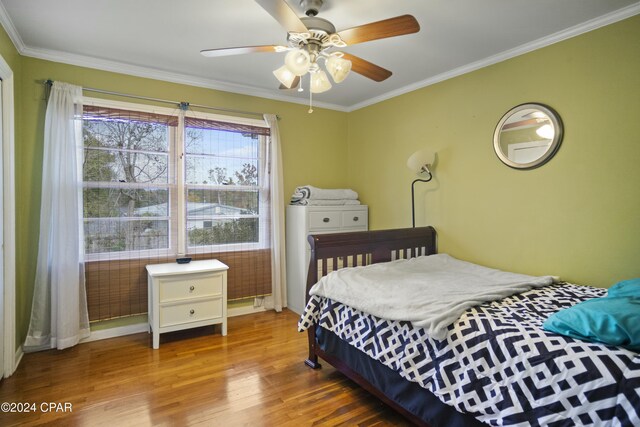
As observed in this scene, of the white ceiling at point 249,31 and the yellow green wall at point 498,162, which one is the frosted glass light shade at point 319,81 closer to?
the white ceiling at point 249,31

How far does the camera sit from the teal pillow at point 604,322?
1.31 meters

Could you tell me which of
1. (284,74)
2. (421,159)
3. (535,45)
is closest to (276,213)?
(421,159)

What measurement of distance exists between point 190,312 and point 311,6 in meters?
2.51

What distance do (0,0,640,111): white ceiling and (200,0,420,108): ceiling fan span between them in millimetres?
284

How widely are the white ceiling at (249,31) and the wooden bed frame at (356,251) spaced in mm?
1467

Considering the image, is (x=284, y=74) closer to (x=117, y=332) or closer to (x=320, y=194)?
(x=320, y=194)

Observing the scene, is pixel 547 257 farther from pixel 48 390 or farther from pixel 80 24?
pixel 80 24

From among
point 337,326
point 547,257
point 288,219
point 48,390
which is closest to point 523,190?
point 547,257

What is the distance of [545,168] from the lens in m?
2.55

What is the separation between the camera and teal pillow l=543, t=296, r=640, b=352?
4.28ft

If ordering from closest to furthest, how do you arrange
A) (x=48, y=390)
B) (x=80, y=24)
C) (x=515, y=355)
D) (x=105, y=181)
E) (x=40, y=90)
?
(x=515, y=355) → (x=48, y=390) → (x=80, y=24) → (x=40, y=90) → (x=105, y=181)

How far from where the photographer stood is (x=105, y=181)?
9.82 ft

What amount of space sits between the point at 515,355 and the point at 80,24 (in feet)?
10.5

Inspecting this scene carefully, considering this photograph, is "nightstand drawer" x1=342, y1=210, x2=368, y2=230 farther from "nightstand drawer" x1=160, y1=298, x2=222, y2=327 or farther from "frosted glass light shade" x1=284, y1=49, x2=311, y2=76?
"frosted glass light shade" x1=284, y1=49, x2=311, y2=76
